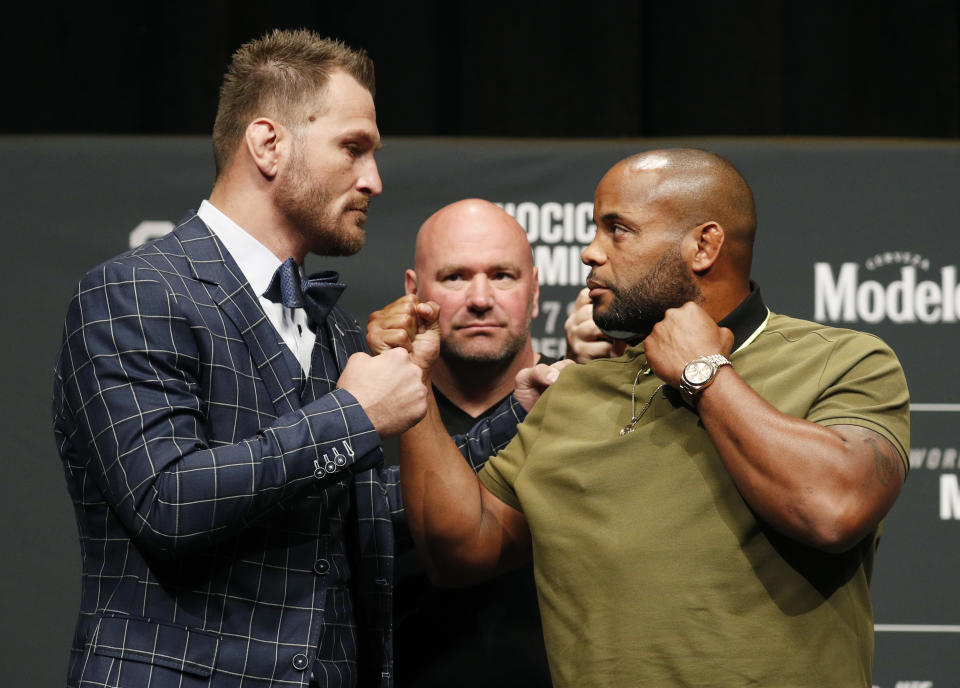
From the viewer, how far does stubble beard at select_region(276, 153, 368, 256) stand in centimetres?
194

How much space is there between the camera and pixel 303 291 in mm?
1918

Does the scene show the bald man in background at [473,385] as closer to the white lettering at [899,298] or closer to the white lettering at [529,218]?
the white lettering at [529,218]

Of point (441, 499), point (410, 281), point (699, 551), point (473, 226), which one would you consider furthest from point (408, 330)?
point (410, 281)

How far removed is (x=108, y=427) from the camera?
1604mm

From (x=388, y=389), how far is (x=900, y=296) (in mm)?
1800

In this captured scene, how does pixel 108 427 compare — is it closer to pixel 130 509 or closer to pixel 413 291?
pixel 130 509

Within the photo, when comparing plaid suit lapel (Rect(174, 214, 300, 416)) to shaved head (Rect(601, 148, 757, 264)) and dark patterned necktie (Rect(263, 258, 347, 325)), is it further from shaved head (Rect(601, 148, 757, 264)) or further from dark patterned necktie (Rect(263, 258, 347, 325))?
shaved head (Rect(601, 148, 757, 264))

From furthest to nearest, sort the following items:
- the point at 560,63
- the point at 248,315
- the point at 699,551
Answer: the point at 560,63 < the point at 248,315 < the point at 699,551

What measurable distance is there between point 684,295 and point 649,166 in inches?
9.0

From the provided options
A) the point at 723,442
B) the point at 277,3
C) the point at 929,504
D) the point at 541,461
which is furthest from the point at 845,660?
the point at 277,3

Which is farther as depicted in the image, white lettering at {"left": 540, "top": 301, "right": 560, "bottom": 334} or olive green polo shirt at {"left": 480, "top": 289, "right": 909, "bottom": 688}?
white lettering at {"left": 540, "top": 301, "right": 560, "bottom": 334}

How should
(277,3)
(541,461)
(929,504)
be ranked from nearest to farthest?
(541,461) < (929,504) < (277,3)

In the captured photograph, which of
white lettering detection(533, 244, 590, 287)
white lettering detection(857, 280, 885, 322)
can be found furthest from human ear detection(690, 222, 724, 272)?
white lettering detection(857, 280, 885, 322)

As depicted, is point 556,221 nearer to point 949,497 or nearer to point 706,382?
point 949,497
